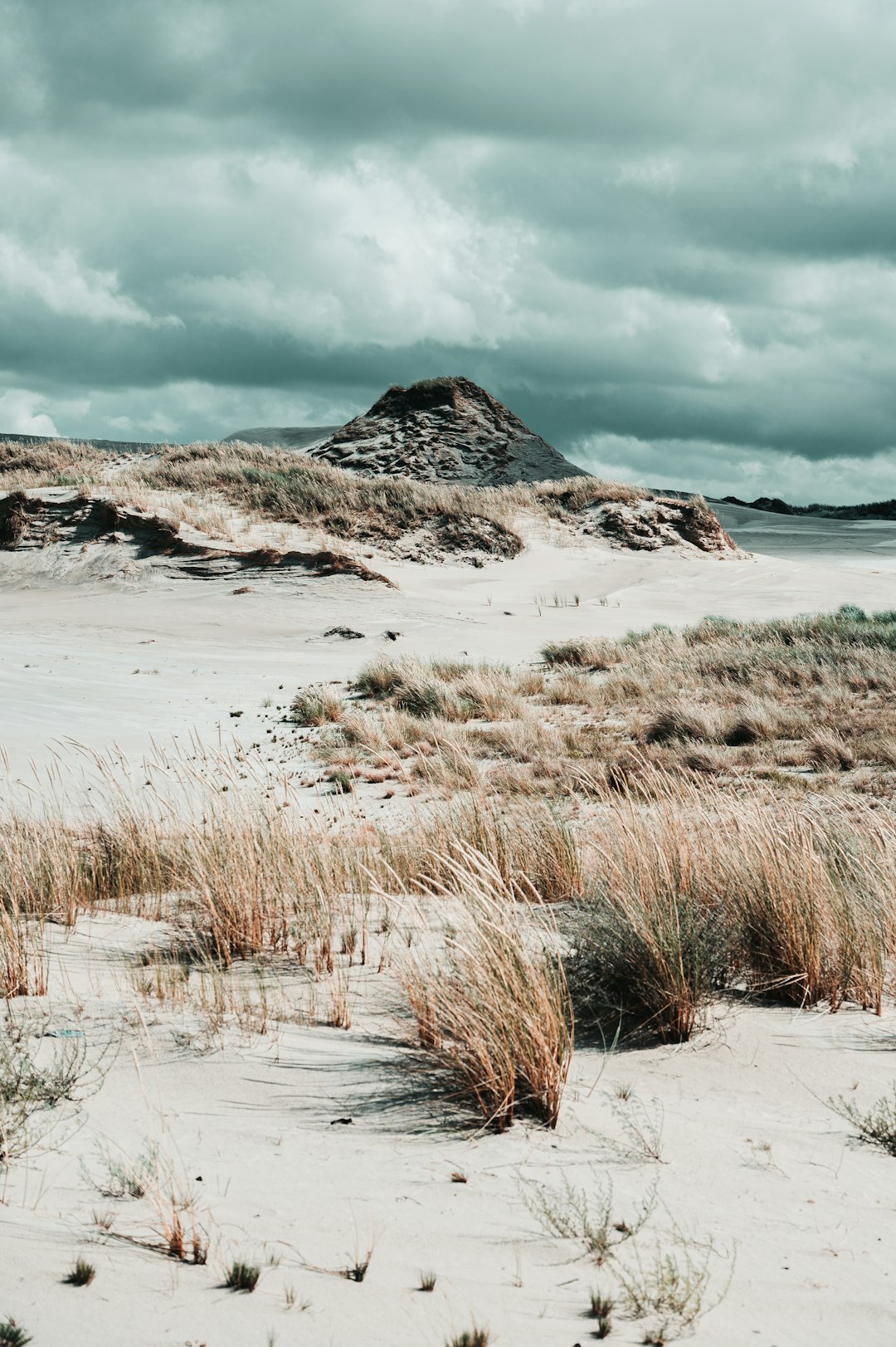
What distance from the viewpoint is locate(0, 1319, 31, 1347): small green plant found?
6.72ft

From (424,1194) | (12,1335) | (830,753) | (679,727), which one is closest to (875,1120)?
(424,1194)

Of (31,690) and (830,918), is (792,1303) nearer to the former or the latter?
(830,918)

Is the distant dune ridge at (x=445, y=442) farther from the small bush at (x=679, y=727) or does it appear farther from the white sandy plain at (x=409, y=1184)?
the white sandy plain at (x=409, y=1184)

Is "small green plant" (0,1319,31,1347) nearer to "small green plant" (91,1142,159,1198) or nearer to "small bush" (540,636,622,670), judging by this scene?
"small green plant" (91,1142,159,1198)

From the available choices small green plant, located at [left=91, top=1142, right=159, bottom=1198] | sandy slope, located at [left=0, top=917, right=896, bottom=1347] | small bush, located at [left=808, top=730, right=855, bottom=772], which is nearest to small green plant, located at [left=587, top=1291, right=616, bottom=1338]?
sandy slope, located at [left=0, top=917, right=896, bottom=1347]

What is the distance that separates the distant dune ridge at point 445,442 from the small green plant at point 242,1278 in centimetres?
3662

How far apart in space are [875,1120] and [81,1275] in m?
2.37

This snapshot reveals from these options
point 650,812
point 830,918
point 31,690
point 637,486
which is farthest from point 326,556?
point 830,918

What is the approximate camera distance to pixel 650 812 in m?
6.14

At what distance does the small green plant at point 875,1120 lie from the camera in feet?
9.78

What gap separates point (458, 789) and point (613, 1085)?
5.84m

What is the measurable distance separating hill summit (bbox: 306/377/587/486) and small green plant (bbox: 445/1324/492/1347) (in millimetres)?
36976

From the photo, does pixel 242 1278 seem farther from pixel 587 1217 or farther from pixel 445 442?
pixel 445 442

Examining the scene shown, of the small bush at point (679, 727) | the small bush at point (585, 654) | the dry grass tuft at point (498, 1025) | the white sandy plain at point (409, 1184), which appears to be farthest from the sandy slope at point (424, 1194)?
the small bush at point (585, 654)
